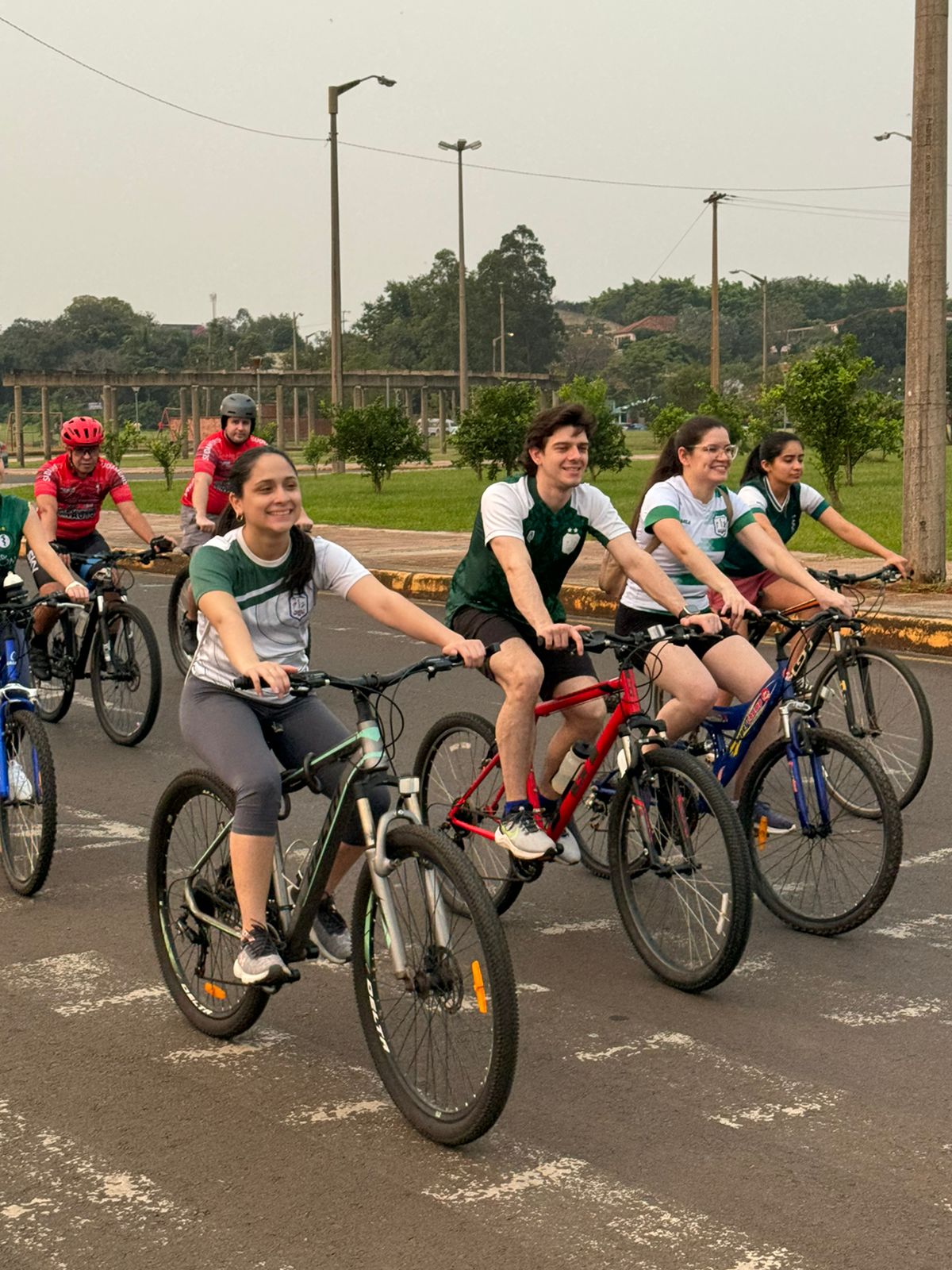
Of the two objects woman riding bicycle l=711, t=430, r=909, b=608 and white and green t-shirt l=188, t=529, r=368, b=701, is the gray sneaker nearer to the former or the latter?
white and green t-shirt l=188, t=529, r=368, b=701

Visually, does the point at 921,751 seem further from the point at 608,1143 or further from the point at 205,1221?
the point at 205,1221

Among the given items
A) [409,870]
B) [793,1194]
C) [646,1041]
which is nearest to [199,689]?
[409,870]

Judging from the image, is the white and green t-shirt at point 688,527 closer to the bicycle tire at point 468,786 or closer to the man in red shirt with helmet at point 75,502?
the bicycle tire at point 468,786

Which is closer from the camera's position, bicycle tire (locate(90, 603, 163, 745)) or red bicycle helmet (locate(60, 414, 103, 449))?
bicycle tire (locate(90, 603, 163, 745))

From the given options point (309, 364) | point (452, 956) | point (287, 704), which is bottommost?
point (452, 956)

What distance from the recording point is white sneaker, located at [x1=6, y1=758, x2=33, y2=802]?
260 inches

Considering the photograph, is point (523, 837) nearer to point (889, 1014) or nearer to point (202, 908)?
point (202, 908)

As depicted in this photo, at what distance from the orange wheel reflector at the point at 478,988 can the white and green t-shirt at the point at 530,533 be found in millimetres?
2288

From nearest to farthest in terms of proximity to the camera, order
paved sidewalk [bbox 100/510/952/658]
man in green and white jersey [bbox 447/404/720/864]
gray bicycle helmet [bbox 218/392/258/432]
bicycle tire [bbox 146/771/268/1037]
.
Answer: bicycle tire [bbox 146/771/268/1037]
man in green and white jersey [bbox 447/404/720/864]
gray bicycle helmet [bbox 218/392/258/432]
paved sidewalk [bbox 100/510/952/658]

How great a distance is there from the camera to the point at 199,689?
5.10 meters

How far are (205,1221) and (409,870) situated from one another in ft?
3.07

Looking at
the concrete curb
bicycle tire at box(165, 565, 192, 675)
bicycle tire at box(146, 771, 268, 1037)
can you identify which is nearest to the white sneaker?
bicycle tire at box(146, 771, 268, 1037)

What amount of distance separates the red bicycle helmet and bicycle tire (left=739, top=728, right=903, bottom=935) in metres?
5.31

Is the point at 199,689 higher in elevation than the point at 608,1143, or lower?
higher
